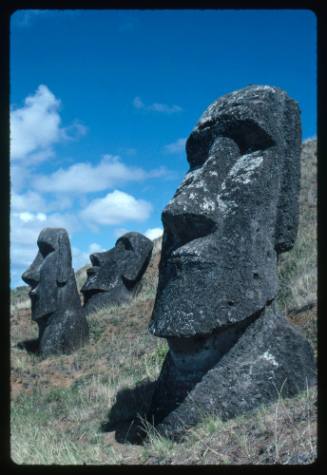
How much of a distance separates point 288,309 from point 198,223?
14.1 ft

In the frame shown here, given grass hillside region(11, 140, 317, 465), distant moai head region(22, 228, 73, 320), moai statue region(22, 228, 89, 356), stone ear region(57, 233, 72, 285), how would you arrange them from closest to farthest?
grass hillside region(11, 140, 317, 465) < moai statue region(22, 228, 89, 356) < distant moai head region(22, 228, 73, 320) < stone ear region(57, 233, 72, 285)

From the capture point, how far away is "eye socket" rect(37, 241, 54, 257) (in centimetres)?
1260

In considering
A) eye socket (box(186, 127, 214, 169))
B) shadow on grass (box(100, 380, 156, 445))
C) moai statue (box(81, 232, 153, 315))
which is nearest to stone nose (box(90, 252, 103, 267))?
moai statue (box(81, 232, 153, 315))

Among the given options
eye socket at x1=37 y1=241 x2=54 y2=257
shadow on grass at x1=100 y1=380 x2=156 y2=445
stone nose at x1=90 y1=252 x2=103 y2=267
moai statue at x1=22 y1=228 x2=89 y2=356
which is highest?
stone nose at x1=90 y1=252 x2=103 y2=267

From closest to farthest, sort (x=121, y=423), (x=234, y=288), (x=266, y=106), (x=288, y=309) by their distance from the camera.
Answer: (x=234, y=288), (x=266, y=106), (x=121, y=423), (x=288, y=309)

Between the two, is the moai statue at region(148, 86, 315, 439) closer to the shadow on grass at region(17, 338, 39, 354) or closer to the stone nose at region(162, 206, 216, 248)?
the stone nose at region(162, 206, 216, 248)

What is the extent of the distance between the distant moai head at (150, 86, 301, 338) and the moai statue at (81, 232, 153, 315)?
1032cm

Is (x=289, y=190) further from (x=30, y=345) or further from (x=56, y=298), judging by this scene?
(x=30, y=345)

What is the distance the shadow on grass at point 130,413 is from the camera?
5.25 m

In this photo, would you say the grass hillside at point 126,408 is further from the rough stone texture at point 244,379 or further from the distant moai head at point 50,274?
the distant moai head at point 50,274

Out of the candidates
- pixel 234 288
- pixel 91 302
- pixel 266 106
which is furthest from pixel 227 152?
pixel 91 302

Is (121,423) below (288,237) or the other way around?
below

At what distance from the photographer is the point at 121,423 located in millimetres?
5812
